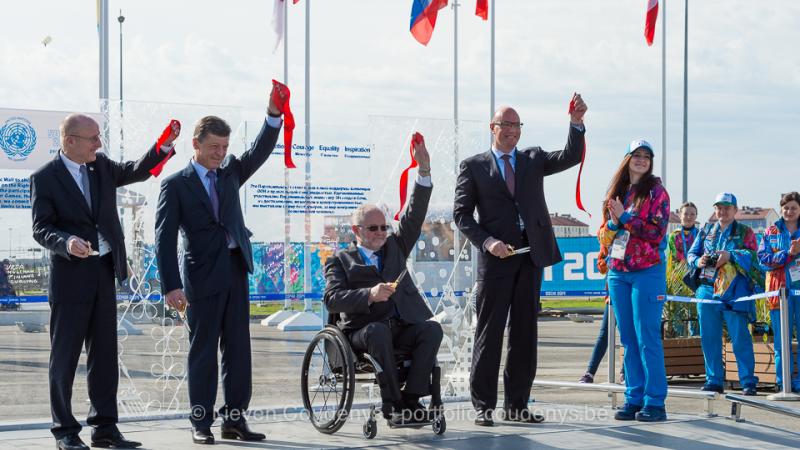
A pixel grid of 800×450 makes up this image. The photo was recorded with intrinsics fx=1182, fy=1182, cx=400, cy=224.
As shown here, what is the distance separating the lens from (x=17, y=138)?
7281 millimetres

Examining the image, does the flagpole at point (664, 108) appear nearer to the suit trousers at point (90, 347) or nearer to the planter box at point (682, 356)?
the planter box at point (682, 356)

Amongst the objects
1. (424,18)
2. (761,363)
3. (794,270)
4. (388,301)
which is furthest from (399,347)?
(761,363)

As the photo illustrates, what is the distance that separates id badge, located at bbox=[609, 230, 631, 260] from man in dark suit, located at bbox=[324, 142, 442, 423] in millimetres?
1218

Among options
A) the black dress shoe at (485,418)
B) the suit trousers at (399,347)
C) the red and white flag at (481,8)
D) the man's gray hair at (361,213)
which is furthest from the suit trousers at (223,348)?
the red and white flag at (481,8)

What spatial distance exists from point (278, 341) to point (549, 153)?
7.55 meters

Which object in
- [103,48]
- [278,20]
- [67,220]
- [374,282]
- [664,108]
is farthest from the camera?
[664,108]

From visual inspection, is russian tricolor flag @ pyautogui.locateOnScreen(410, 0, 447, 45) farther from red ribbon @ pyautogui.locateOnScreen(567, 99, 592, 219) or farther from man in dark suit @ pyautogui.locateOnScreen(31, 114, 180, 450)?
man in dark suit @ pyautogui.locateOnScreen(31, 114, 180, 450)

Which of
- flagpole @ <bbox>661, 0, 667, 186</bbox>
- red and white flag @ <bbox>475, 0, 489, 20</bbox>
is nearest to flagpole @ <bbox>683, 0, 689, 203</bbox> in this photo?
flagpole @ <bbox>661, 0, 667, 186</bbox>

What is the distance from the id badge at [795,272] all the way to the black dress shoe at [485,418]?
368cm

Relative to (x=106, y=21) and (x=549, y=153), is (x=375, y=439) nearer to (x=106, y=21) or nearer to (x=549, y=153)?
(x=549, y=153)

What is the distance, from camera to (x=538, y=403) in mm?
8383

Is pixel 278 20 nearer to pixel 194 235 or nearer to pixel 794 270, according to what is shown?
pixel 194 235

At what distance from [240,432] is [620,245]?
258cm

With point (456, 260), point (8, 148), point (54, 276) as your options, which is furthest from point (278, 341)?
point (54, 276)
